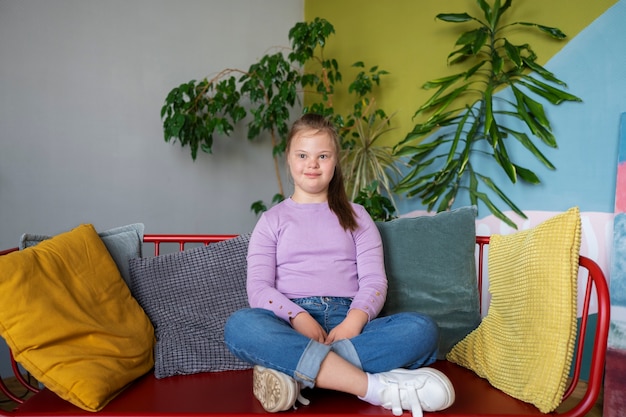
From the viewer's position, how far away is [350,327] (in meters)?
1.49

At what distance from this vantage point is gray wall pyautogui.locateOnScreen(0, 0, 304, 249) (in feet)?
8.52

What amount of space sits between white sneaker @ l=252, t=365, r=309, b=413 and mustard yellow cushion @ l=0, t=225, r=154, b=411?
37cm

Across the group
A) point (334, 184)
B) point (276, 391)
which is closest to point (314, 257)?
point (334, 184)

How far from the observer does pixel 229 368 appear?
1.62 metres

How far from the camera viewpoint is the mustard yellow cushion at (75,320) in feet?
4.19

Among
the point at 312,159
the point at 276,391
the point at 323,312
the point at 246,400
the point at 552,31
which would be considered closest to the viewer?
the point at 276,391

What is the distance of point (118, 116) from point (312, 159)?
5.27 ft

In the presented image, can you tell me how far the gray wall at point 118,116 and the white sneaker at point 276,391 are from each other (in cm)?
179

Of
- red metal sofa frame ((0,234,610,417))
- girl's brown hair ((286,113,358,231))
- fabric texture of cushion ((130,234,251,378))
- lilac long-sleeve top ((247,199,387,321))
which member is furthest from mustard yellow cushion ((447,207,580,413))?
fabric texture of cushion ((130,234,251,378))

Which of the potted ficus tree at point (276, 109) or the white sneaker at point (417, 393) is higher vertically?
the potted ficus tree at point (276, 109)

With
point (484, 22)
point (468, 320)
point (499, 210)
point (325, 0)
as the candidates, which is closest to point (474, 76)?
point (484, 22)

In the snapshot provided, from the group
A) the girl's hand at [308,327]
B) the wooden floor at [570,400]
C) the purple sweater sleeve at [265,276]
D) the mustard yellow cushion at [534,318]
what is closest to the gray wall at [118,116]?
the wooden floor at [570,400]

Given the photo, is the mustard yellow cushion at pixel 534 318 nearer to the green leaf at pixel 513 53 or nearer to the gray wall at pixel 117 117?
the green leaf at pixel 513 53

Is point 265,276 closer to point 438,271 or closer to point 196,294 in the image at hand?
point 196,294
